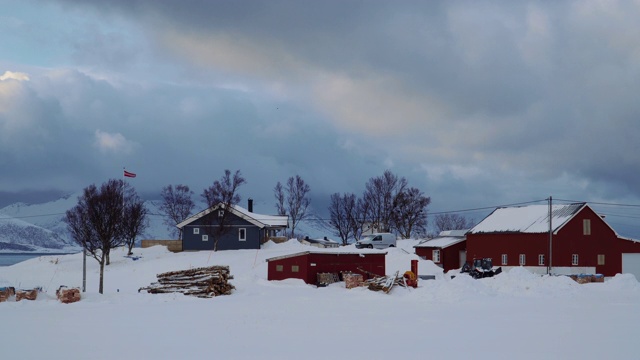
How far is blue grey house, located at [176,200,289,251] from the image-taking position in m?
71.1

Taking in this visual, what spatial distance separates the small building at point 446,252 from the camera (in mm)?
65375

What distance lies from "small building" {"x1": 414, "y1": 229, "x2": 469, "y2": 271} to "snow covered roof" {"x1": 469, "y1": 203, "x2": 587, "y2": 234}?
11.8 feet

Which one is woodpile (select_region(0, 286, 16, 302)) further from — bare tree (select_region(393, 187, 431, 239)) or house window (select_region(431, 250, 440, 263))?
bare tree (select_region(393, 187, 431, 239))

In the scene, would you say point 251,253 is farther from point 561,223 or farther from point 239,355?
point 239,355

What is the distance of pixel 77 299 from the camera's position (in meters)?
30.4

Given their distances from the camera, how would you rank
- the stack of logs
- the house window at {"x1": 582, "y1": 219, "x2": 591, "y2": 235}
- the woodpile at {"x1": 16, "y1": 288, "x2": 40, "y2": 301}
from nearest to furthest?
the woodpile at {"x1": 16, "y1": 288, "x2": 40, "y2": 301}
the stack of logs
the house window at {"x1": 582, "y1": 219, "x2": 591, "y2": 235}

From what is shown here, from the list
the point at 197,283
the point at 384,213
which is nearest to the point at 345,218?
the point at 384,213

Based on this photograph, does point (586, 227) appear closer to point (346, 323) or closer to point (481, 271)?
point (481, 271)

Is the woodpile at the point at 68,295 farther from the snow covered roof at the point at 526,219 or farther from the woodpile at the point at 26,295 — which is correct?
the snow covered roof at the point at 526,219

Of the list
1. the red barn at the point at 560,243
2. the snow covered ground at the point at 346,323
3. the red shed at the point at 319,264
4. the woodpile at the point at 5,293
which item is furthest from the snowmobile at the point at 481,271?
the woodpile at the point at 5,293

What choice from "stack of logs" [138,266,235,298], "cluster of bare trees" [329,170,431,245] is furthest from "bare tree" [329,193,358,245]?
"stack of logs" [138,266,235,298]

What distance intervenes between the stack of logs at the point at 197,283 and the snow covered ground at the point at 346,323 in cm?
110

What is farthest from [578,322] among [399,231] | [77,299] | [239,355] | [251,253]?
[399,231]

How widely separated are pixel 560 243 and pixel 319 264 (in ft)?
83.5
